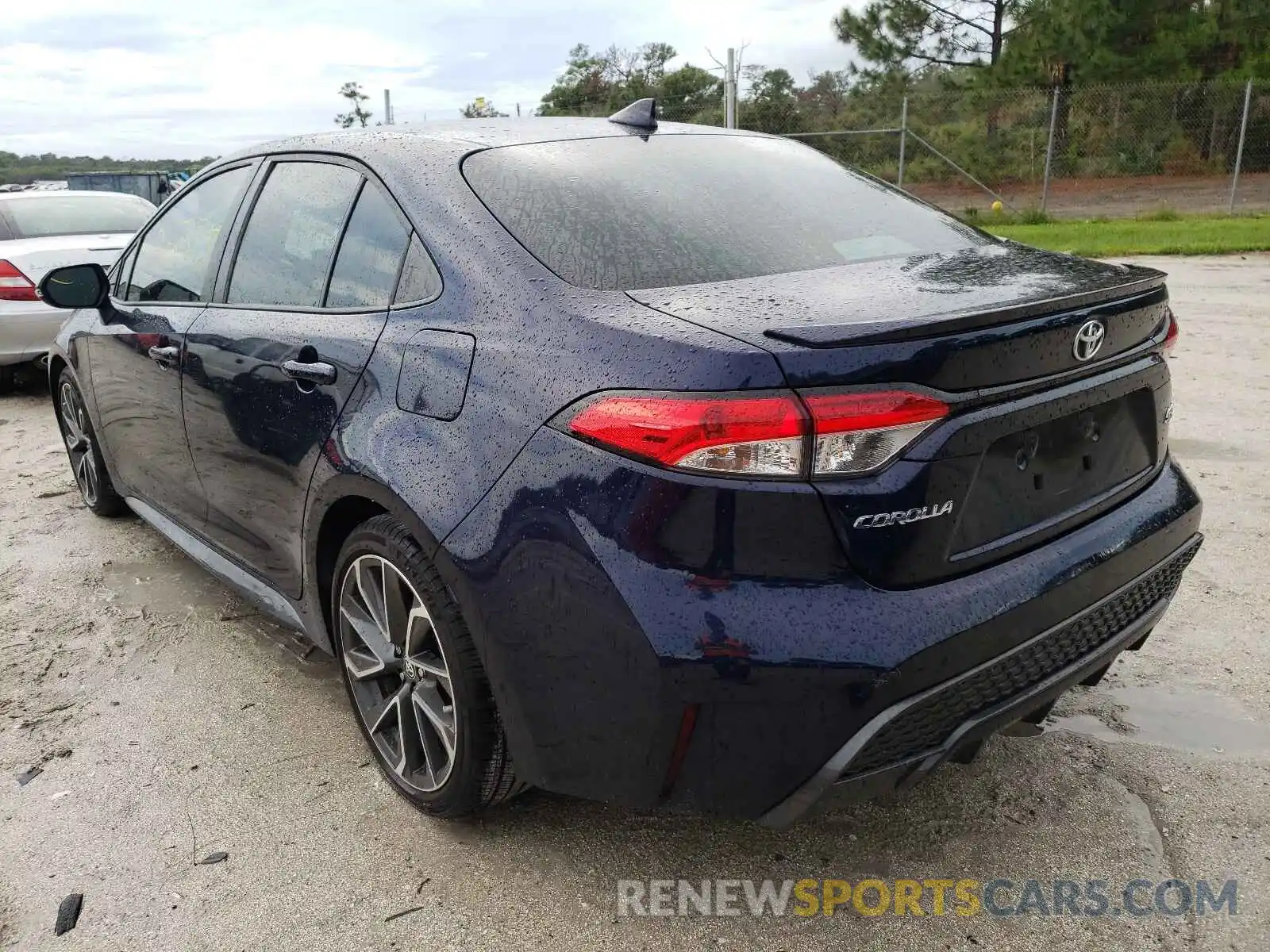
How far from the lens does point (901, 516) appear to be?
1.82 metres

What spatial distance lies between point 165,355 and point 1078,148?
21.1 metres

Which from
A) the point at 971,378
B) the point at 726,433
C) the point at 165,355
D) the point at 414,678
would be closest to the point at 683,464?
the point at 726,433

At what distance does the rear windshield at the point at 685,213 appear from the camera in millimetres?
2234

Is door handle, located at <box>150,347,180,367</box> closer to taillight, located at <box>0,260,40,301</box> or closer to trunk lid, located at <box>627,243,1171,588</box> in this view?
trunk lid, located at <box>627,243,1171,588</box>

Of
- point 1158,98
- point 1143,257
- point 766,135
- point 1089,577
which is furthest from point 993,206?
point 1089,577

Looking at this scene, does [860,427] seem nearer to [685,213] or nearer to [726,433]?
[726,433]

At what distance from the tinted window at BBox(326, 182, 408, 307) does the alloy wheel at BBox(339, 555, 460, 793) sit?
64 cm

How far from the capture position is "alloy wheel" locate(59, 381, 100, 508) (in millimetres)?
4664

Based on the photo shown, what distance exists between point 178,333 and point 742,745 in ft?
7.83

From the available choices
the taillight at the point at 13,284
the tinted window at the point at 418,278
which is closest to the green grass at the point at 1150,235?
the taillight at the point at 13,284

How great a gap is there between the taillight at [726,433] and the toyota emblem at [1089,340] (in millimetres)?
662

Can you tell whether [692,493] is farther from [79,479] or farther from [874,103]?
[874,103]

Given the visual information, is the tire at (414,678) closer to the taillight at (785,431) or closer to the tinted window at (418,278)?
the tinted window at (418,278)

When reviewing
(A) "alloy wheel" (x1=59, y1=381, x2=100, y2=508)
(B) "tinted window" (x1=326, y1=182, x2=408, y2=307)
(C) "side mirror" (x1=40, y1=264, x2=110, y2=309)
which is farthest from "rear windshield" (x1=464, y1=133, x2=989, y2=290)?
(A) "alloy wheel" (x1=59, y1=381, x2=100, y2=508)
